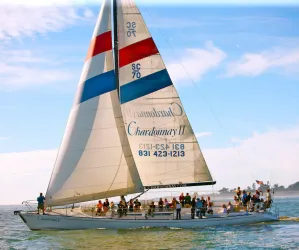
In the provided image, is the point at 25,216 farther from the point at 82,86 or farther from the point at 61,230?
the point at 82,86

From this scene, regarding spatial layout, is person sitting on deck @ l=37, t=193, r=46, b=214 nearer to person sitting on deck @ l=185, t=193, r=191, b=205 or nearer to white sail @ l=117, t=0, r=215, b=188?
white sail @ l=117, t=0, r=215, b=188

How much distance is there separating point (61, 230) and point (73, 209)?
7.47 ft

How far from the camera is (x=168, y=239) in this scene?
87.5 feet

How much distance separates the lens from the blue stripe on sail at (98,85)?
31.7 metres

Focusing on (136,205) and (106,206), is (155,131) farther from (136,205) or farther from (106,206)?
(106,206)

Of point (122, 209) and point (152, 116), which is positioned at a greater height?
point (152, 116)

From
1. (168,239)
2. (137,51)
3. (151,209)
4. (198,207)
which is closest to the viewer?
(168,239)

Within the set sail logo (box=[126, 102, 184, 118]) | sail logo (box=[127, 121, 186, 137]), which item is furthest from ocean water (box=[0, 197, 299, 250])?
sail logo (box=[126, 102, 184, 118])

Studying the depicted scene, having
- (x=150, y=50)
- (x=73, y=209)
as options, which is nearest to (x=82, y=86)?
(x=150, y=50)

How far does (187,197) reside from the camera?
32031mm

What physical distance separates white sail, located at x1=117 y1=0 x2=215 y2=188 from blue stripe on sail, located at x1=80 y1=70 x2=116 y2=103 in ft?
2.07

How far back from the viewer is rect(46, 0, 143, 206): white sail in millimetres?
30438

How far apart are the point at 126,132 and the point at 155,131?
1.77 meters

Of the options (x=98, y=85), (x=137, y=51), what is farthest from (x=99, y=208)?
(x=137, y=51)
